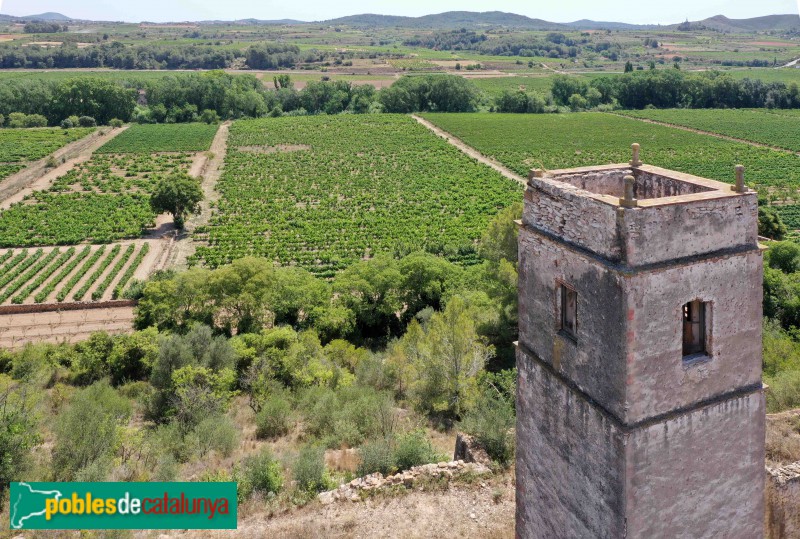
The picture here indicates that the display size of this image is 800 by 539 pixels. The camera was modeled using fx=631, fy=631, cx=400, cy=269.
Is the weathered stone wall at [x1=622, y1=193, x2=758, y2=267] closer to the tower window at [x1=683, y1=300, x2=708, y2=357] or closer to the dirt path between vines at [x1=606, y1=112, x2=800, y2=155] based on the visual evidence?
the tower window at [x1=683, y1=300, x2=708, y2=357]

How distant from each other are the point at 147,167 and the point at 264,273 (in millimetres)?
53620

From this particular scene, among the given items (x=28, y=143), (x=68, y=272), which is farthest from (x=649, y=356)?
(x=28, y=143)

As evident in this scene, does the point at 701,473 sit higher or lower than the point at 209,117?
lower

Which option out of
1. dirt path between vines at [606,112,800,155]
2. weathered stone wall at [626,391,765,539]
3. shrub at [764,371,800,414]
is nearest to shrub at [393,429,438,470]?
weathered stone wall at [626,391,765,539]

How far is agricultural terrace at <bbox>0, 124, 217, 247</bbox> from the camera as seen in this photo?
48.8m

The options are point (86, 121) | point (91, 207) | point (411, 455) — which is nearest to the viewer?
point (411, 455)

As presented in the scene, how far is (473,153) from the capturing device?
84.2m

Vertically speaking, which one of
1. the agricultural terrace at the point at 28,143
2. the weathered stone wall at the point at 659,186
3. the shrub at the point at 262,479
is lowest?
the shrub at the point at 262,479

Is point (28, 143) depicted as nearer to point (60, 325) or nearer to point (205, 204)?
point (205, 204)

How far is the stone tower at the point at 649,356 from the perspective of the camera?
8570 mm

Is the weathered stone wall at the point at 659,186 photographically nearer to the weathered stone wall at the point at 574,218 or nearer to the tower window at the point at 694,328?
the tower window at the point at 694,328

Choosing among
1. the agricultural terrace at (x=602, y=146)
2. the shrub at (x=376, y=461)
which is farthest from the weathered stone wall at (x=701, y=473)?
the agricultural terrace at (x=602, y=146)

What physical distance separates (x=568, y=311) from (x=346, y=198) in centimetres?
5133

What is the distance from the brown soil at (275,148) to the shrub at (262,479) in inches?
2883
